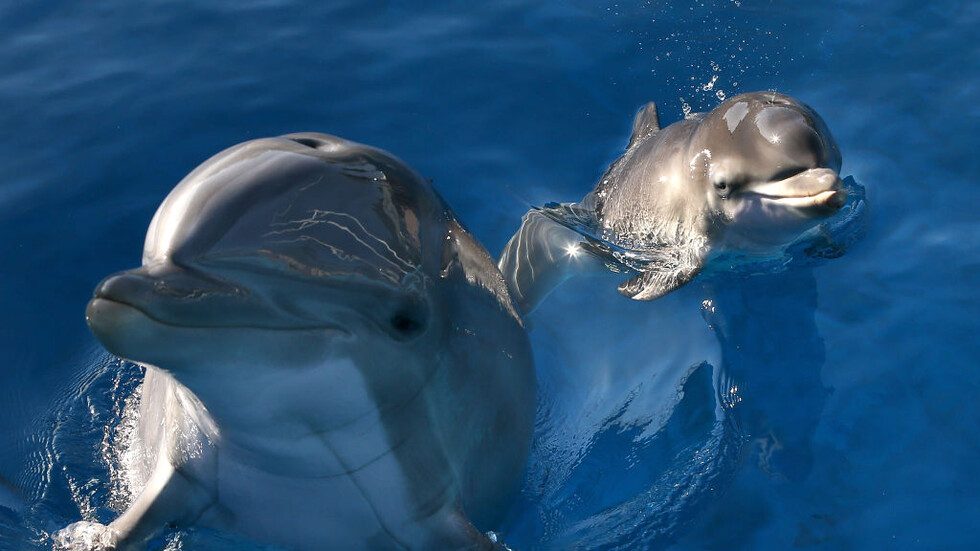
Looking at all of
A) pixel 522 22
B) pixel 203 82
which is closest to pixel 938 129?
pixel 522 22

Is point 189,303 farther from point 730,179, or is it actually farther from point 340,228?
point 730,179

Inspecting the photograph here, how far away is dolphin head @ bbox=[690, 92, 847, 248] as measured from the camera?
585 cm

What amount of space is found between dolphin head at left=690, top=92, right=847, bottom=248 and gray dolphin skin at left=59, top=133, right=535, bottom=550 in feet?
8.37

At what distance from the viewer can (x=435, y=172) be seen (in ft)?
25.7

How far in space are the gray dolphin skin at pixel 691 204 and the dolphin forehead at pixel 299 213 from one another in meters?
2.52

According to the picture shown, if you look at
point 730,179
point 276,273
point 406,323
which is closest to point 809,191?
point 730,179

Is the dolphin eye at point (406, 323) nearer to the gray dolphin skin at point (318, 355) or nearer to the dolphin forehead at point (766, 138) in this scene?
the gray dolphin skin at point (318, 355)

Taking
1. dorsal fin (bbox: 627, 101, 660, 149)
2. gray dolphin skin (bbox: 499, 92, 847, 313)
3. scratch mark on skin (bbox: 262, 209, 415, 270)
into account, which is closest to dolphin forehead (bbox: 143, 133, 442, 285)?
scratch mark on skin (bbox: 262, 209, 415, 270)

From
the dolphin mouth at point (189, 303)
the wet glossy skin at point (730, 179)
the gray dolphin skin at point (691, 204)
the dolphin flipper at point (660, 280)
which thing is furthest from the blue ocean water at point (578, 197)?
the dolphin mouth at point (189, 303)

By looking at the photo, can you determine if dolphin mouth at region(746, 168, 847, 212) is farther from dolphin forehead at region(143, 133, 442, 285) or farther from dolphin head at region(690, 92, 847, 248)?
dolphin forehead at region(143, 133, 442, 285)

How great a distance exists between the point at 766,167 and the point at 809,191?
1.58 feet

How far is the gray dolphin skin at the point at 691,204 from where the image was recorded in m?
6.04

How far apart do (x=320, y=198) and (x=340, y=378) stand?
60 cm

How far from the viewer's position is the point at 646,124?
791 cm
